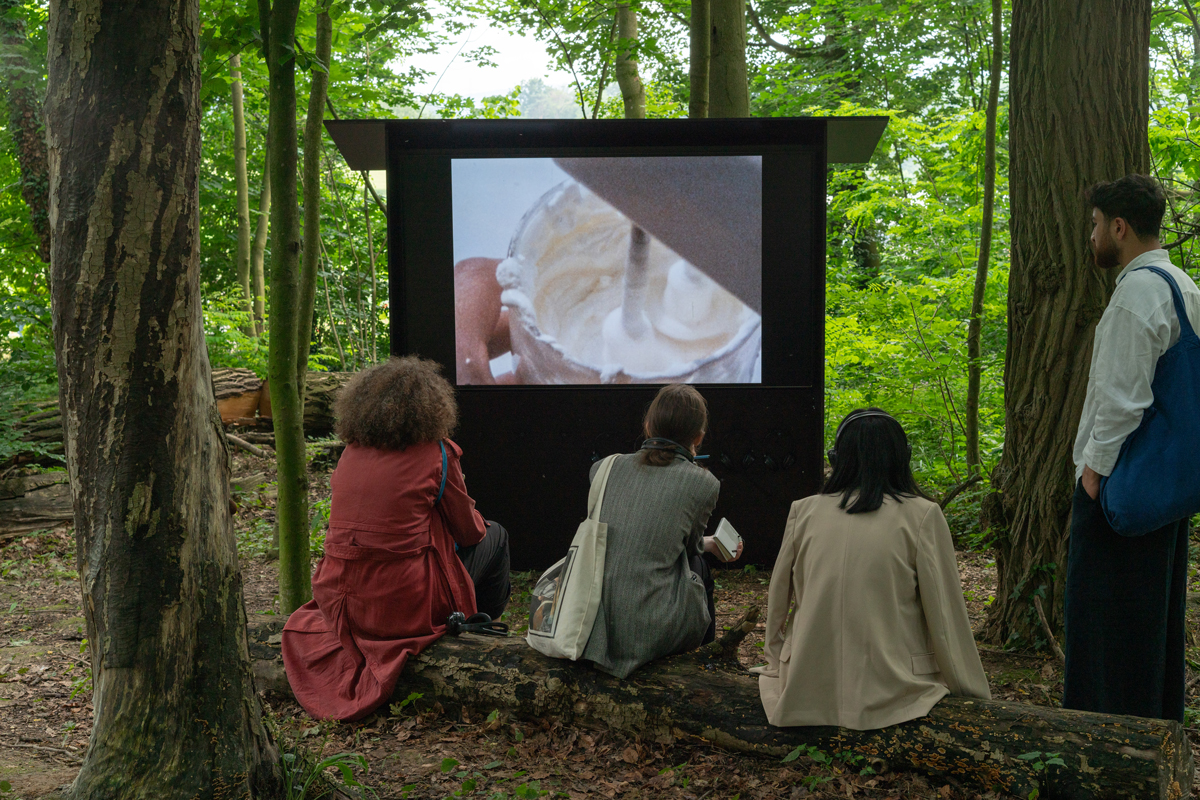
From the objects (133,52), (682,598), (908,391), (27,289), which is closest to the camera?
(133,52)

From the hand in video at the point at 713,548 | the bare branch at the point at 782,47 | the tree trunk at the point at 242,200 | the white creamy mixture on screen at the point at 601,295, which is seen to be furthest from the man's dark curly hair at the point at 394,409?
the bare branch at the point at 782,47

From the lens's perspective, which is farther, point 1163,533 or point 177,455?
point 1163,533

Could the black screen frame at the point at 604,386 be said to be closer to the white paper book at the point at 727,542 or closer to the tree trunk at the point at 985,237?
the tree trunk at the point at 985,237

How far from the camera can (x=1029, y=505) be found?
360 centimetres

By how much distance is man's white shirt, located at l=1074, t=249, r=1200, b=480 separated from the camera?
2.50m

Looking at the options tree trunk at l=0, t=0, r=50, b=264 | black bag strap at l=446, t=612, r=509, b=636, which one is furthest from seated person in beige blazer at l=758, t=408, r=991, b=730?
tree trunk at l=0, t=0, r=50, b=264

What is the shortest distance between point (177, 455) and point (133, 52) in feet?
3.00

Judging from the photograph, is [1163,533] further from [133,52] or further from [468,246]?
[468,246]

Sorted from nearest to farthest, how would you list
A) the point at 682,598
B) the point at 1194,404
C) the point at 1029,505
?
the point at 1194,404 → the point at 682,598 → the point at 1029,505

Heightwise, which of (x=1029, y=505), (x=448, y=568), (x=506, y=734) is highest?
(x=1029, y=505)

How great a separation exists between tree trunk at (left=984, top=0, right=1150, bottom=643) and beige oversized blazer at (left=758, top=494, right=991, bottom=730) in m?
1.18

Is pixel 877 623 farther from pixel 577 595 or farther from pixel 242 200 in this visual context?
pixel 242 200

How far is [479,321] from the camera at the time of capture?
5598 mm

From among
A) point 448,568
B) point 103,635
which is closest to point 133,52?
point 103,635
